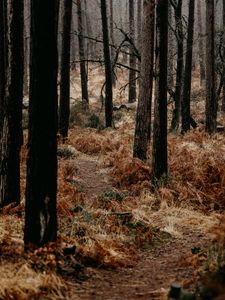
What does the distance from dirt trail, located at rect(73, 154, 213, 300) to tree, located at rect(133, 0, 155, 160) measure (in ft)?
16.0

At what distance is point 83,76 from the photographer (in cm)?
2612

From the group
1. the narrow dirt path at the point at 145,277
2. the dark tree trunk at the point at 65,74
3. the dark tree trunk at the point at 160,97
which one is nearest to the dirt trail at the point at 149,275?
the narrow dirt path at the point at 145,277

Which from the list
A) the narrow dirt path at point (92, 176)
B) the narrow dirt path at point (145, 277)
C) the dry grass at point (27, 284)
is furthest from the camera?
the narrow dirt path at point (92, 176)

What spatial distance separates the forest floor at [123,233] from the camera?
4902 mm

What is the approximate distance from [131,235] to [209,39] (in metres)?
11.3

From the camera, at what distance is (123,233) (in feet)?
23.8

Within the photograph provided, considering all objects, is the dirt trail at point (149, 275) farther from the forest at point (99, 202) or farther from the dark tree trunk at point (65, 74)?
the dark tree trunk at point (65, 74)

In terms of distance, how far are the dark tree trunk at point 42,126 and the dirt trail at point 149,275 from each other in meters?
0.87

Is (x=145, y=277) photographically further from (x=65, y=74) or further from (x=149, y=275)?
(x=65, y=74)

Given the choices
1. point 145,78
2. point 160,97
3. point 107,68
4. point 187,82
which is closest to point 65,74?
point 107,68

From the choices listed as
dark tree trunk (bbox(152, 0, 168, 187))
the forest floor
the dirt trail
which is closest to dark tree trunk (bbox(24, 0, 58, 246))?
the forest floor

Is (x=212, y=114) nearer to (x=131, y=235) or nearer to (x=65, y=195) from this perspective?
(x=65, y=195)

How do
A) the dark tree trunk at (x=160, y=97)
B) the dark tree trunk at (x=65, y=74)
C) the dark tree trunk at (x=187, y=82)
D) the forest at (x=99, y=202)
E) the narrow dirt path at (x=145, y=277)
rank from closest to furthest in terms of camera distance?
the narrow dirt path at (x=145, y=277), the forest at (x=99, y=202), the dark tree trunk at (x=160, y=97), the dark tree trunk at (x=65, y=74), the dark tree trunk at (x=187, y=82)

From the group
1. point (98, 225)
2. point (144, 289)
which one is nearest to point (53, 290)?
point (144, 289)
